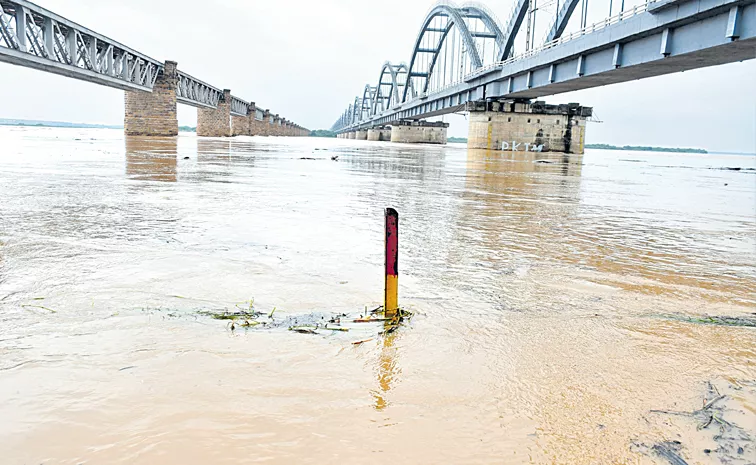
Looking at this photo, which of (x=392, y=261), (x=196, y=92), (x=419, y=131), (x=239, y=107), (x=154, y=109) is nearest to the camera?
(x=392, y=261)

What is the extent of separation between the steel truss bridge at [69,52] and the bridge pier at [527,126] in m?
25.6

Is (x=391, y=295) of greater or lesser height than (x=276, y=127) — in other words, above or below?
below

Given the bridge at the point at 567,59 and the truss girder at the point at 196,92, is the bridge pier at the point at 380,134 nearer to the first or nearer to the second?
the bridge at the point at 567,59

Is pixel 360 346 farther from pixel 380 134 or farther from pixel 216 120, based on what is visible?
pixel 380 134

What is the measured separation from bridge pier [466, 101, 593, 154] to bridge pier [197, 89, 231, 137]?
29548 mm

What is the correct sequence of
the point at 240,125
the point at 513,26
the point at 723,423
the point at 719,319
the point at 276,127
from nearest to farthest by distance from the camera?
the point at 723,423
the point at 719,319
the point at 513,26
the point at 240,125
the point at 276,127

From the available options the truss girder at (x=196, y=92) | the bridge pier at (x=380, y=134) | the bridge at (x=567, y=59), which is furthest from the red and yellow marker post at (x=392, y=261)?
the bridge pier at (x=380, y=134)

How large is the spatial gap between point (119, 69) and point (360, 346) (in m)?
39.0

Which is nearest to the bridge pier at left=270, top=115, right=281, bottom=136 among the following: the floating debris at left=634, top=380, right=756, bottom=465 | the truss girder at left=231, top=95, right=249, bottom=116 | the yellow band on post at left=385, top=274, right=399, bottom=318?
the truss girder at left=231, top=95, right=249, bottom=116

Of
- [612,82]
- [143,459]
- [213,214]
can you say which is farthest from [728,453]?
[612,82]

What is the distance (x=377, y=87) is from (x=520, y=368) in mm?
141629

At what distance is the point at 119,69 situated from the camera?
1432 inches

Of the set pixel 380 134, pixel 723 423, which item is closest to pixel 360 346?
pixel 723 423

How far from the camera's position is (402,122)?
106 metres
